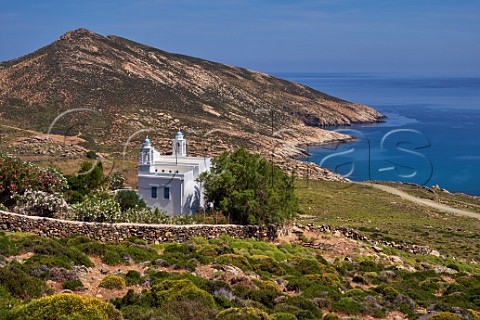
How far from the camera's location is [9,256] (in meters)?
16.5

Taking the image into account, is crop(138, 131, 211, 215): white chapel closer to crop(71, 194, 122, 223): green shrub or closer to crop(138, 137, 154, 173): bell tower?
crop(138, 137, 154, 173): bell tower

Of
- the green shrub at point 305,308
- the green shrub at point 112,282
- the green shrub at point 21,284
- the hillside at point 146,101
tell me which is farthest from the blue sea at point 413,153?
the green shrub at point 21,284

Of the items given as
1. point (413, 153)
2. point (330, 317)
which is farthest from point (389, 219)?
point (413, 153)

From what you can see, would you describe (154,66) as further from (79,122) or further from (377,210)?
(377,210)

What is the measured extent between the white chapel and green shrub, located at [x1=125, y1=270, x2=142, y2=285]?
45.3ft

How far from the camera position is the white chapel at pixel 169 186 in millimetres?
29900

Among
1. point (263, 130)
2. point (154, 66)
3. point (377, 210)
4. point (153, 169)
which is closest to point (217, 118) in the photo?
point (263, 130)

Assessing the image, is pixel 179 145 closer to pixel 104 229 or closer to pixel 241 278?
pixel 104 229

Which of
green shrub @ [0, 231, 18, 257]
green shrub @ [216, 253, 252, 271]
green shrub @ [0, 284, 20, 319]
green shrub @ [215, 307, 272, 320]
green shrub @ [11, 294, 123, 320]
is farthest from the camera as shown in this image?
green shrub @ [216, 253, 252, 271]

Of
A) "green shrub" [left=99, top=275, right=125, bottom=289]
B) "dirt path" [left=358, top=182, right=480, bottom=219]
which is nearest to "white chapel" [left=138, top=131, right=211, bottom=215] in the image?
"green shrub" [left=99, top=275, right=125, bottom=289]

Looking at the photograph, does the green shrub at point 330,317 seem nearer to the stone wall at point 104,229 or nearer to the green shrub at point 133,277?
the green shrub at point 133,277

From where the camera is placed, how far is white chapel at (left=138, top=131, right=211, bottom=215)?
98.1ft

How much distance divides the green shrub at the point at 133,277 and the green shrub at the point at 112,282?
284 mm

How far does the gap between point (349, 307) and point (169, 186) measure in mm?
16384
